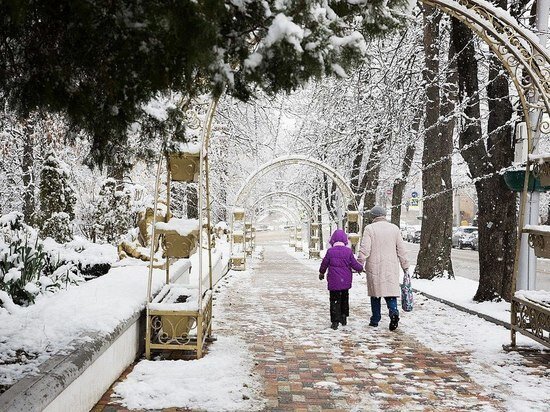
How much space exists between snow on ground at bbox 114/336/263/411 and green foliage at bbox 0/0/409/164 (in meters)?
2.31

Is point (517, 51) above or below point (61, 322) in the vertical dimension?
above

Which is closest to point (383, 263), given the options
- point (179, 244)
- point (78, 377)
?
point (179, 244)

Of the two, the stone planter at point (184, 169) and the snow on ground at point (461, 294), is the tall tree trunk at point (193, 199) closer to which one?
the snow on ground at point (461, 294)

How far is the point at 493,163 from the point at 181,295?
546cm

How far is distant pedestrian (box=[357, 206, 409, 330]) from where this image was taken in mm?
8578

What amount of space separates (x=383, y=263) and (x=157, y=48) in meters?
6.15

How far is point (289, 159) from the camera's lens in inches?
767

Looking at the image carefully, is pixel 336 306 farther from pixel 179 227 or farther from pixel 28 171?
pixel 28 171

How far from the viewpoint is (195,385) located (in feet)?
17.6

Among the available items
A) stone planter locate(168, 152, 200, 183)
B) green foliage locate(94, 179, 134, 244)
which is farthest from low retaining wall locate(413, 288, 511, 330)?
green foliage locate(94, 179, 134, 244)

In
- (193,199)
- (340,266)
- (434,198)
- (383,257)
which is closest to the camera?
(383,257)

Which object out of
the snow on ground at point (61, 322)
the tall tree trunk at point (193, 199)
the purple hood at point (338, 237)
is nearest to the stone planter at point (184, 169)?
the snow on ground at point (61, 322)

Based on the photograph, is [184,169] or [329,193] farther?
[329,193]

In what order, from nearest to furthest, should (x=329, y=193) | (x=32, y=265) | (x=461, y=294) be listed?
(x=32, y=265) → (x=461, y=294) → (x=329, y=193)
